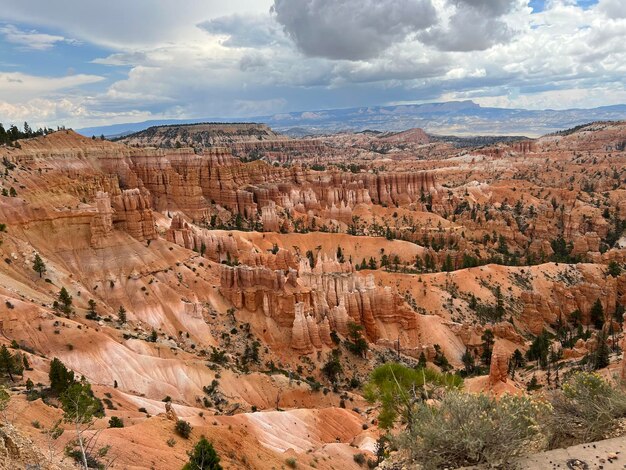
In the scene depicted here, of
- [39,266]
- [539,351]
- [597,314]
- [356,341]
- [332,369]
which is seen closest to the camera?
[39,266]

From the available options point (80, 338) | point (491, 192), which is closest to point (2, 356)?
point (80, 338)

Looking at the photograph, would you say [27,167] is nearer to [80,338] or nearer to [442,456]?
[80,338]

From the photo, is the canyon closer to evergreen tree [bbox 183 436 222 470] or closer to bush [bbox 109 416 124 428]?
bush [bbox 109 416 124 428]

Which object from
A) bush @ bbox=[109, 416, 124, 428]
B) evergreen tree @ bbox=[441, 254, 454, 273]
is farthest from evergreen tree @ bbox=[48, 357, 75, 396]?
evergreen tree @ bbox=[441, 254, 454, 273]

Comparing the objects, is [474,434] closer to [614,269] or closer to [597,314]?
[597,314]

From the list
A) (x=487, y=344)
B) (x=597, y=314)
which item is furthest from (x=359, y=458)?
(x=597, y=314)

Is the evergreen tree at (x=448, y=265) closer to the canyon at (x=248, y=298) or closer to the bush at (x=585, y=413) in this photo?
the canyon at (x=248, y=298)

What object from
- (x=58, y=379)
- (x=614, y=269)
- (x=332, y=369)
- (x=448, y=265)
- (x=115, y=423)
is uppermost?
(x=58, y=379)
